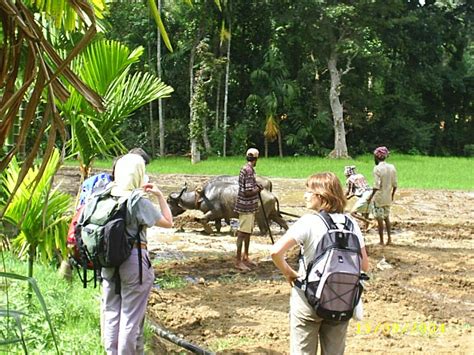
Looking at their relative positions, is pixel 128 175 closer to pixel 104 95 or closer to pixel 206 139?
pixel 104 95

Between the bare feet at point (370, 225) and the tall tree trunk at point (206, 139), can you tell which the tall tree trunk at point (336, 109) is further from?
the bare feet at point (370, 225)

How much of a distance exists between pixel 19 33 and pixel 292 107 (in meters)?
28.0

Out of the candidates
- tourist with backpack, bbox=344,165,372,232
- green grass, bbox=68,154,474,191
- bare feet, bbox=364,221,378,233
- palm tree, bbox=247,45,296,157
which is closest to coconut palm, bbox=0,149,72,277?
tourist with backpack, bbox=344,165,372,232

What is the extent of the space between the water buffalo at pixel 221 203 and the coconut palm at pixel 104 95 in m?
5.51

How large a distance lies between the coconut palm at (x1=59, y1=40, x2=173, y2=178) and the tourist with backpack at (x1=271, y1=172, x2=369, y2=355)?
2012 mm

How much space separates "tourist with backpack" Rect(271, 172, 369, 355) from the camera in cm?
320

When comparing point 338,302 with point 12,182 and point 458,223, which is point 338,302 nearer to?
point 12,182

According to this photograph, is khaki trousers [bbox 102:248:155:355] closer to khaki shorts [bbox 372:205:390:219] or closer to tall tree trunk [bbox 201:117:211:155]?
khaki shorts [bbox 372:205:390:219]

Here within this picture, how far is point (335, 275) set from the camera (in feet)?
10.4

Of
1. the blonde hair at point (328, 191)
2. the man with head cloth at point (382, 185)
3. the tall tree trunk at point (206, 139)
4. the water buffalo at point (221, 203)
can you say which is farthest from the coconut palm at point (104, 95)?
the tall tree trunk at point (206, 139)

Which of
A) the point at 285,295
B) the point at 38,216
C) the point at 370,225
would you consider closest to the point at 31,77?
the point at 38,216

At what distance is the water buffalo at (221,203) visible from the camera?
10648mm

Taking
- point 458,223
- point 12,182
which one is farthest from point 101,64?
point 458,223

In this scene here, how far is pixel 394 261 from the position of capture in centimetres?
858
